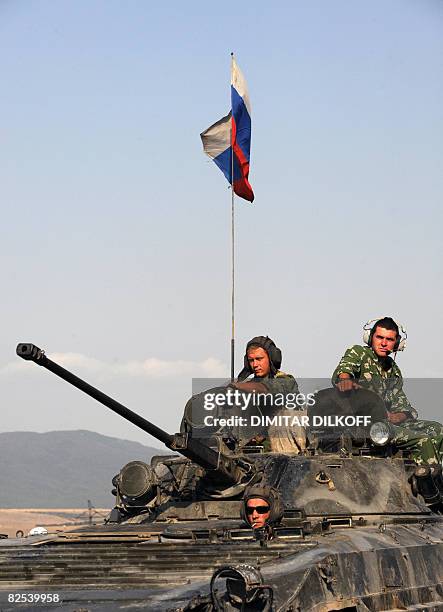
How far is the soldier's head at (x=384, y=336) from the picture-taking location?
63.0 ft

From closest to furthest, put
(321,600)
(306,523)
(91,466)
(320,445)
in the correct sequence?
(321,600) < (306,523) < (320,445) < (91,466)

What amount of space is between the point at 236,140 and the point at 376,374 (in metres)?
7.30

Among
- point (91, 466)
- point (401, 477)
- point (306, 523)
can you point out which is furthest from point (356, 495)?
point (91, 466)

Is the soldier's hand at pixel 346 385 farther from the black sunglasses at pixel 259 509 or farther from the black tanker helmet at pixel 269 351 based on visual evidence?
the black sunglasses at pixel 259 509

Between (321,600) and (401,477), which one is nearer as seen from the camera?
(321,600)

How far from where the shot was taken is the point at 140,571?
513 inches

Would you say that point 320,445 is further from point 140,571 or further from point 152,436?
point 140,571

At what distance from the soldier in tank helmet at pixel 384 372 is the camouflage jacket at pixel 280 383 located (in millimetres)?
666

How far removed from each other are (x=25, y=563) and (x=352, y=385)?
6097 mm

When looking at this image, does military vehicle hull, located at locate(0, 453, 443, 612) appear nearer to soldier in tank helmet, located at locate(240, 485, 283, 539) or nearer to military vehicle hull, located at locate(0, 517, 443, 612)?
military vehicle hull, located at locate(0, 517, 443, 612)

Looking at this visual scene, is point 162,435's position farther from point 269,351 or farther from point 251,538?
point 269,351

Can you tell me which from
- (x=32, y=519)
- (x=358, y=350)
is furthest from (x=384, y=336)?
(x=32, y=519)

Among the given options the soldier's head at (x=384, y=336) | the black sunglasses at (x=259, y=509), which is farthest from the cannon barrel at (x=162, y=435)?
the soldier's head at (x=384, y=336)

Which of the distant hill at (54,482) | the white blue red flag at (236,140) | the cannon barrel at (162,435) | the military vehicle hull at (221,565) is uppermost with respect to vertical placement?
the distant hill at (54,482)
